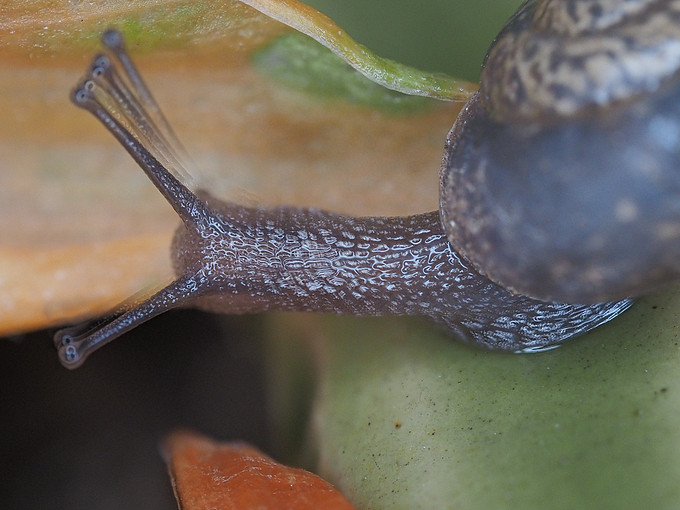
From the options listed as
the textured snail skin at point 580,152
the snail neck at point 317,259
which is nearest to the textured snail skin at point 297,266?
the snail neck at point 317,259

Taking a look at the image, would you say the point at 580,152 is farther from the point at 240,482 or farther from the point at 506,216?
the point at 240,482

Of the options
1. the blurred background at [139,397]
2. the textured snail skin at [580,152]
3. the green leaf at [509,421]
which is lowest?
the blurred background at [139,397]

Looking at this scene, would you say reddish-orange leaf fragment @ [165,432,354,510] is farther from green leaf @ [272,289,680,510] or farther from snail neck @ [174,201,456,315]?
snail neck @ [174,201,456,315]

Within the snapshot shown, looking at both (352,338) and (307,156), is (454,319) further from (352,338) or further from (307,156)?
(307,156)

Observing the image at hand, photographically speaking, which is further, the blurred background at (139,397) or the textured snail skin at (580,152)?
the blurred background at (139,397)

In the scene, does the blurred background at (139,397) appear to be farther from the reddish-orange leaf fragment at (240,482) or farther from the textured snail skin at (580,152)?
the textured snail skin at (580,152)

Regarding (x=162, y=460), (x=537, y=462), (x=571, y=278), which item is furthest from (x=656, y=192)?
(x=162, y=460)

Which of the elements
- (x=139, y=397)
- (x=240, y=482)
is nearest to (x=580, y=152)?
(x=240, y=482)

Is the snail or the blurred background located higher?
the snail

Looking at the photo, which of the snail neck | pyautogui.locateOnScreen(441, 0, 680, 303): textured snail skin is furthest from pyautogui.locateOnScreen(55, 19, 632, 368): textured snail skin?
pyautogui.locateOnScreen(441, 0, 680, 303): textured snail skin
